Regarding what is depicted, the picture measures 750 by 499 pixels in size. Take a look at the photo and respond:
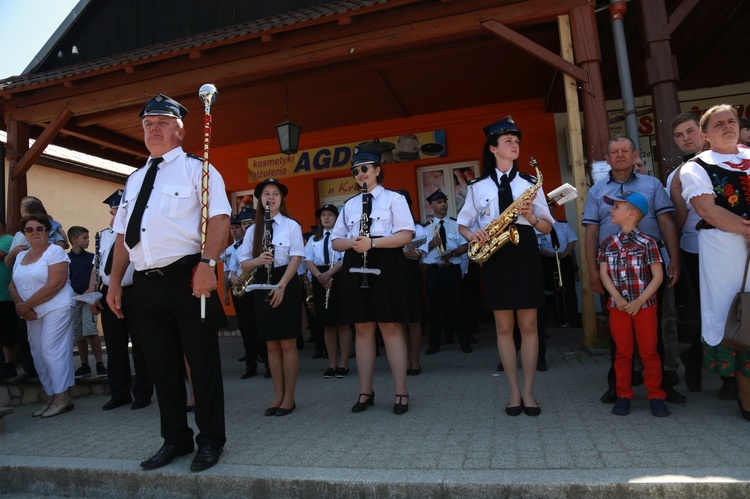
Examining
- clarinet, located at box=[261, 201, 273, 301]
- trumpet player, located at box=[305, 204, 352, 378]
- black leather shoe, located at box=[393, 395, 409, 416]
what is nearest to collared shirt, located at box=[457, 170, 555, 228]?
black leather shoe, located at box=[393, 395, 409, 416]

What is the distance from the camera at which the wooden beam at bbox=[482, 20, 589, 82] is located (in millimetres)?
6340

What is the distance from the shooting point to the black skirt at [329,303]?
21.6ft

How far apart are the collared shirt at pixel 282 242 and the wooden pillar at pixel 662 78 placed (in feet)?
13.6

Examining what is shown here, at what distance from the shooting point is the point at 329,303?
22.0 feet

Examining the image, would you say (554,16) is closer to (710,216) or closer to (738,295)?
(710,216)

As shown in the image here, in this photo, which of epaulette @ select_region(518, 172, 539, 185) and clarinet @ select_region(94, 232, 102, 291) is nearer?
epaulette @ select_region(518, 172, 539, 185)

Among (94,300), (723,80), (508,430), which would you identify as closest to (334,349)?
(94,300)

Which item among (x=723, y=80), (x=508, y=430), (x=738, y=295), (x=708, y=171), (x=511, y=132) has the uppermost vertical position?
(x=723, y=80)

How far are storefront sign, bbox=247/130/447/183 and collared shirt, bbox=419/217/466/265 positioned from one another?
2.38m

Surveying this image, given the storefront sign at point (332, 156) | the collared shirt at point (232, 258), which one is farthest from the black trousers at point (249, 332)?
the storefront sign at point (332, 156)

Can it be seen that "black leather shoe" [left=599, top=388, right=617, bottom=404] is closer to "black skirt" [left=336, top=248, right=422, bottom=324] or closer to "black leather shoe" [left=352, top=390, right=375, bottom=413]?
"black skirt" [left=336, top=248, right=422, bottom=324]

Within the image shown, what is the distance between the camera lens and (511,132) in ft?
14.1

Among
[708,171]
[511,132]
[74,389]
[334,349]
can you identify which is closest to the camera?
[708,171]

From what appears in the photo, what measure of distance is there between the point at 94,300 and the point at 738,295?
586 cm
